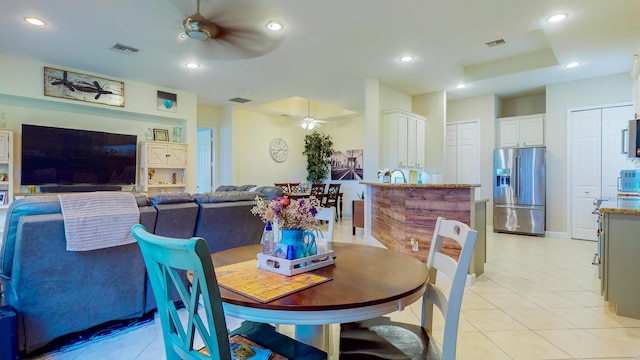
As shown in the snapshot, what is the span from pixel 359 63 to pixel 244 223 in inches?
119

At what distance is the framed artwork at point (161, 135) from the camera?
239 inches

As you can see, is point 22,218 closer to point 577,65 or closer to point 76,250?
point 76,250

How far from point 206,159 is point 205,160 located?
0.18 ft

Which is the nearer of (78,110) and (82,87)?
(82,87)

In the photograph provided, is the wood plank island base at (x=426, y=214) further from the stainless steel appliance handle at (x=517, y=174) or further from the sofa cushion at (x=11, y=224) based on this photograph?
the sofa cushion at (x=11, y=224)

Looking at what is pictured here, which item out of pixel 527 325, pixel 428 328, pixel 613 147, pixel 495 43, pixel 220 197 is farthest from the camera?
pixel 613 147

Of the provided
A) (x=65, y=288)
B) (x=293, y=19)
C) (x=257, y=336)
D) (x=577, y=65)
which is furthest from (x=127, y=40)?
(x=577, y=65)

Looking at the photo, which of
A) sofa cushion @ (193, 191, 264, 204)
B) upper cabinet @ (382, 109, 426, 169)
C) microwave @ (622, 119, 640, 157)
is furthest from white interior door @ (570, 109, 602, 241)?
sofa cushion @ (193, 191, 264, 204)

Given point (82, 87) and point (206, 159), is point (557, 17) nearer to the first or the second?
point (82, 87)

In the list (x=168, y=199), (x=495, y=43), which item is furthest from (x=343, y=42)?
(x=168, y=199)

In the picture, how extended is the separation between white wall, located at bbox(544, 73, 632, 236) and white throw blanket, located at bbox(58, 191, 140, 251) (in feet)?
21.5

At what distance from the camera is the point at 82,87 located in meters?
4.95

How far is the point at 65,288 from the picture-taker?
2.03 metres

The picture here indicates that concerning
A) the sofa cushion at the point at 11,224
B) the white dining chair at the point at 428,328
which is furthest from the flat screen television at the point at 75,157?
the white dining chair at the point at 428,328
